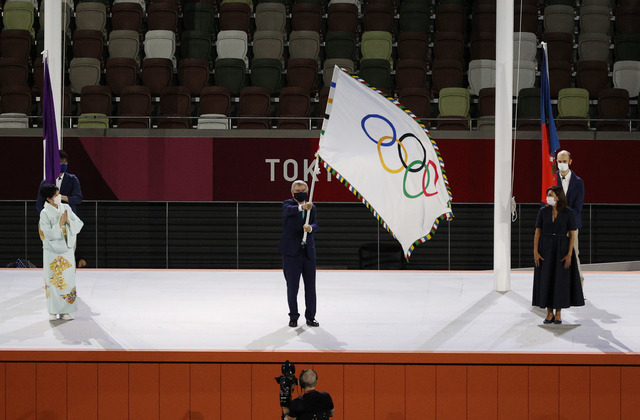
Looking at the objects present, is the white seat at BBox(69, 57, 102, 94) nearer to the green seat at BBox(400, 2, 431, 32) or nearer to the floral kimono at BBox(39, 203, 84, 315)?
the green seat at BBox(400, 2, 431, 32)

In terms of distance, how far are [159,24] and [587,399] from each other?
938 centimetres

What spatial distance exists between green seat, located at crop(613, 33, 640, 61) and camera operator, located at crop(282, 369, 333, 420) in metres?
9.82

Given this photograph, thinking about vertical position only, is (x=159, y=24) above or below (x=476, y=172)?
above

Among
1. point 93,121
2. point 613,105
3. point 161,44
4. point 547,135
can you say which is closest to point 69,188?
point 93,121

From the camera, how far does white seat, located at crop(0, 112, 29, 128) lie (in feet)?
36.4

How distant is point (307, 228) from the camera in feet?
21.0

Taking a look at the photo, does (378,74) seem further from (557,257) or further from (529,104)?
(557,257)

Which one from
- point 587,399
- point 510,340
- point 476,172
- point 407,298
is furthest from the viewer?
point 476,172

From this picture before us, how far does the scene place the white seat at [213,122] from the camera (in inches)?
437

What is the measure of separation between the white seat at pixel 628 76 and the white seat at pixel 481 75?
74.9 inches

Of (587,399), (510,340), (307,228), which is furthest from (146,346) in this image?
(587,399)

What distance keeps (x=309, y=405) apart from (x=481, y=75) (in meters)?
8.48

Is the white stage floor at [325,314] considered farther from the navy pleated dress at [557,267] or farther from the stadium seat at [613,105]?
the stadium seat at [613,105]

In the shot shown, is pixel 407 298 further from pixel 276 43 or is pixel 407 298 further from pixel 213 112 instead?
pixel 276 43
